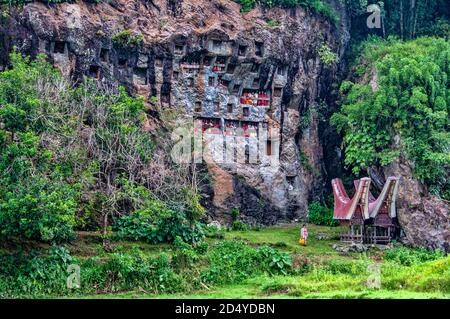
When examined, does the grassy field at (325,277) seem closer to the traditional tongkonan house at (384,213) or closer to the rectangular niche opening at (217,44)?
the traditional tongkonan house at (384,213)

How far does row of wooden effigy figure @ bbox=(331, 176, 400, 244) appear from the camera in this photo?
25641mm

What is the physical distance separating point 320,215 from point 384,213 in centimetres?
383

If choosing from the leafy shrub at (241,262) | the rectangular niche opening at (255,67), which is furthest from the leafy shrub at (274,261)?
the rectangular niche opening at (255,67)

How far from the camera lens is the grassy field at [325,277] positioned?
1945 centimetres

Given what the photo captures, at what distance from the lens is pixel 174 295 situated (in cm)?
2030

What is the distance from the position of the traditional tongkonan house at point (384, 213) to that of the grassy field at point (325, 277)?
38.8 inches

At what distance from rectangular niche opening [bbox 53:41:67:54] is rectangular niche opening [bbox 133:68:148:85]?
2535mm

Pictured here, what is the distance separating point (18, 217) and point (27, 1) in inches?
369

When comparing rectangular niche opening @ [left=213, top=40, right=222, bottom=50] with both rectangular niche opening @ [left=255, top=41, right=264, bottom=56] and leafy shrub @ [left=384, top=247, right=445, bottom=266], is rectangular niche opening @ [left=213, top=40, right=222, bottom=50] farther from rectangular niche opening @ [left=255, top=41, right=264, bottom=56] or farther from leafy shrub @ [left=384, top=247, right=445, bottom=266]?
leafy shrub @ [left=384, top=247, right=445, bottom=266]

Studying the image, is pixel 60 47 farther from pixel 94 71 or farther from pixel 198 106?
pixel 198 106

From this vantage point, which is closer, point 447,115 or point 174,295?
point 174,295

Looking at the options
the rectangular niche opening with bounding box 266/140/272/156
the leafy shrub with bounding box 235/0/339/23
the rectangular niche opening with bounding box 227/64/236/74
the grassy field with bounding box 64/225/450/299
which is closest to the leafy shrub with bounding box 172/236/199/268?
the grassy field with bounding box 64/225/450/299

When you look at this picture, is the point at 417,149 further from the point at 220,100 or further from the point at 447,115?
the point at 220,100

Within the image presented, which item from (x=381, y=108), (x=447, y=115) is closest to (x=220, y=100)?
(x=381, y=108)
